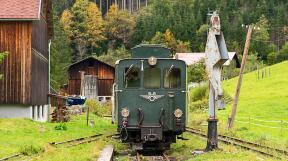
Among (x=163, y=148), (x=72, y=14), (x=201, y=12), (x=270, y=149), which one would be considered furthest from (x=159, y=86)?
(x=201, y=12)

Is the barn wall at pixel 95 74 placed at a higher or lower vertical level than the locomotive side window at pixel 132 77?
higher

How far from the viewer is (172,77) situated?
1897 cm

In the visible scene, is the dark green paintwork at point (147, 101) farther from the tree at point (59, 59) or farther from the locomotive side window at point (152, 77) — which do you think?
the tree at point (59, 59)

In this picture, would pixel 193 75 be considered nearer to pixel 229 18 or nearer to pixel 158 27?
pixel 158 27

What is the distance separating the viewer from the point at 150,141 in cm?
1869

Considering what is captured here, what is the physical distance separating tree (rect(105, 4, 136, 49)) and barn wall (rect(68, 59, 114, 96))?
57447 mm

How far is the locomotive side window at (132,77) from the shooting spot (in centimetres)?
1877

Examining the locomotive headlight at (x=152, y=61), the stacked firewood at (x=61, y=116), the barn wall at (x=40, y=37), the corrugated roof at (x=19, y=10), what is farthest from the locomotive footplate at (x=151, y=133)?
the stacked firewood at (x=61, y=116)

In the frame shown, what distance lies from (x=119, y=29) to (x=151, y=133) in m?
118

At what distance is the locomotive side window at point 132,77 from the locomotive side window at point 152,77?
0.28 m

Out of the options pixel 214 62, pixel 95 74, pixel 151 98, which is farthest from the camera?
pixel 95 74

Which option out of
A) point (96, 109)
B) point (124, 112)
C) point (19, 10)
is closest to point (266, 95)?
point (96, 109)

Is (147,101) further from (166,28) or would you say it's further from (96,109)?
(166,28)

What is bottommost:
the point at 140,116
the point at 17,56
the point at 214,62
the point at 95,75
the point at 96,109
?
the point at 96,109
